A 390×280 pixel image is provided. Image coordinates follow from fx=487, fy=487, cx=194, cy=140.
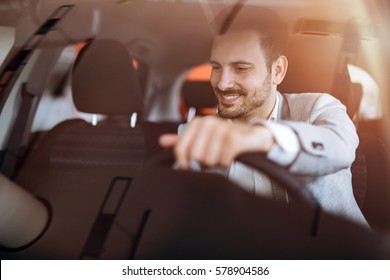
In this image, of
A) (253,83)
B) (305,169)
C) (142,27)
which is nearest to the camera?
(305,169)

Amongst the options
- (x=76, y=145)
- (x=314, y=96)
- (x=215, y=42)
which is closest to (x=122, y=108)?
(x=76, y=145)

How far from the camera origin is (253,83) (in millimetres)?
1000

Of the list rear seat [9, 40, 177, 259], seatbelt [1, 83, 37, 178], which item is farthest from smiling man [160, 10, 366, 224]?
seatbelt [1, 83, 37, 178]

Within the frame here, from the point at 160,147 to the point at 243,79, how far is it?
22cm

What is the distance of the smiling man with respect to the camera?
0.91 m

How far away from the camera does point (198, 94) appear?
1066 millimetres

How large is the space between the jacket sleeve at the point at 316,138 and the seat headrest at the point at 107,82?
1.13 ft

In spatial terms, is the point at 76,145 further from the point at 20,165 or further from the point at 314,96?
the point at 314,96

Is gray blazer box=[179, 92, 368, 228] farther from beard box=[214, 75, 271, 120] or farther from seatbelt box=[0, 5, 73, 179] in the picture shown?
seatbelt box=[0, 5, 73, 179]

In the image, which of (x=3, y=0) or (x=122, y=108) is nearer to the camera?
(x=122, y=108)

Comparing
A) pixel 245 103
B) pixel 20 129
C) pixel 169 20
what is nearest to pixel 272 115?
pixel 245 103

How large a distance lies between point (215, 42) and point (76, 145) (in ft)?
1.25

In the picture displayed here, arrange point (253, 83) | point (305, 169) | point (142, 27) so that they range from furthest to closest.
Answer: point (142, 27)
point (253, 83)
point (305, 169)

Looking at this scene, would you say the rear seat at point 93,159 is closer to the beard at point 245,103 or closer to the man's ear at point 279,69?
the beard at point 245,103
